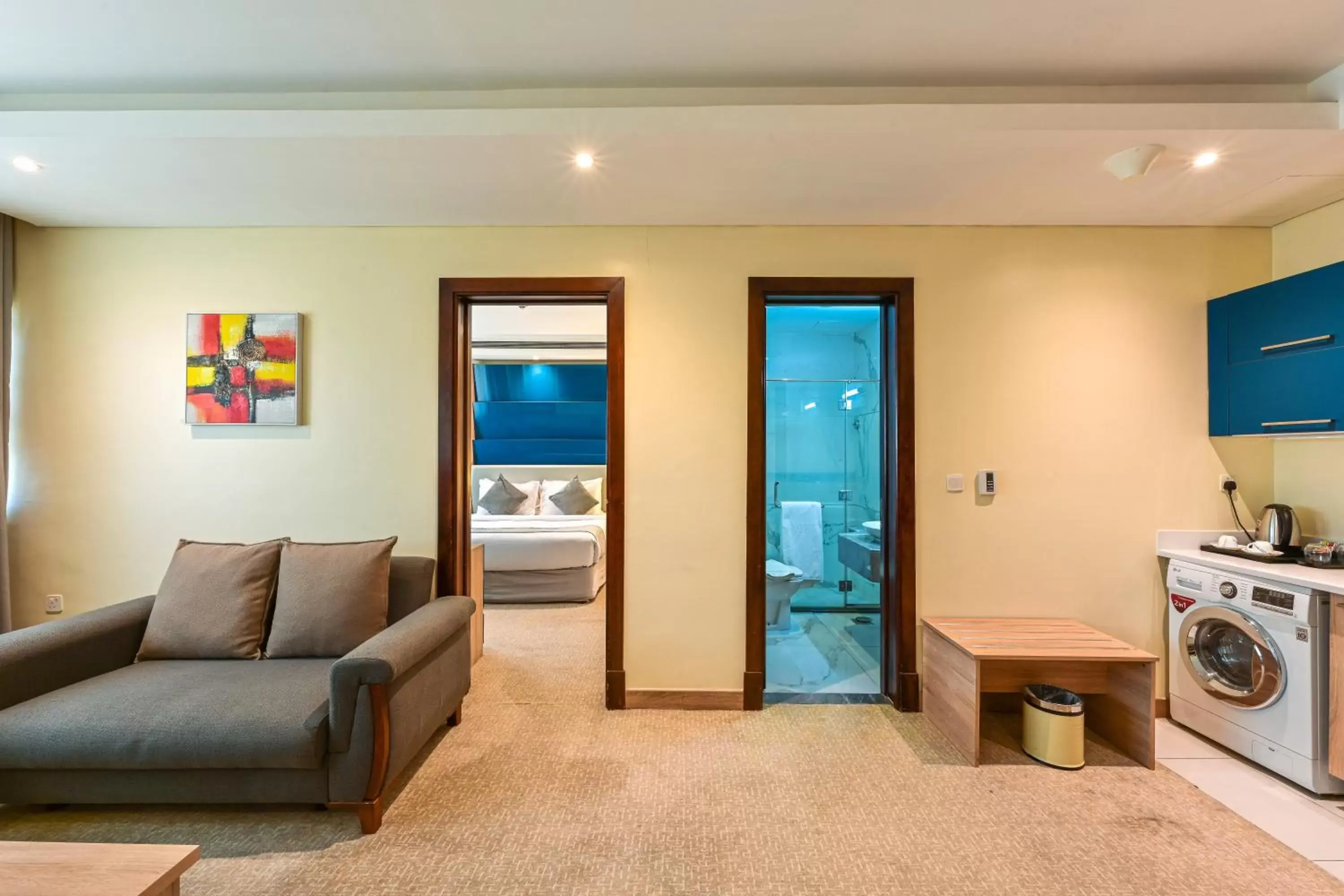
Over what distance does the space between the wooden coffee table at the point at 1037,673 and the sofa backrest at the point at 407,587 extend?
246 cm

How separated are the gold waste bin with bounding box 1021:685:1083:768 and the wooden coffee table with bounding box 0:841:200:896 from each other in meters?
2.94

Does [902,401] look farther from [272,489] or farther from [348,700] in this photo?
[272,489]

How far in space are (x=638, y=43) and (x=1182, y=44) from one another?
1811 mm

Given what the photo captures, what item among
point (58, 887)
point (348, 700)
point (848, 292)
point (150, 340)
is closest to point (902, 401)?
point (848, 292)

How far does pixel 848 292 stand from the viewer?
2994 mm

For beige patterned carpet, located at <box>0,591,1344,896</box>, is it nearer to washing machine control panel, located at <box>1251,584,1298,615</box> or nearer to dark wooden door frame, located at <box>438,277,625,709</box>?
dark wooden door frame, located at <box>438,277,625,709</box>

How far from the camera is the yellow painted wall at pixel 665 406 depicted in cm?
296

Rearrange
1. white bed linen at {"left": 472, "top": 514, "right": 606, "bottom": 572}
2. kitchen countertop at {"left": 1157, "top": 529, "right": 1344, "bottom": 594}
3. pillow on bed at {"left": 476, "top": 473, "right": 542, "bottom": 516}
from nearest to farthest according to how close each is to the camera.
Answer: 1. kitchen countertop at {"left": 1157, "top": 529, "right": 1344, "bottom": 594}
2. white bed linen at {"left": 472, "top": 514, "right": 606, "bottom": 572}
3. pillow on bed at {"left": 476, "top": 473, "right": 542, "bottom": 516}

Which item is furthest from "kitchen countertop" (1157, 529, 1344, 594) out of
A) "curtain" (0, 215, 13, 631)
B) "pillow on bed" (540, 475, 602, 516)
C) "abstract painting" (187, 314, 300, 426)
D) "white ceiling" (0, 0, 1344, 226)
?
"curtain" (0, 215, 13, 631)

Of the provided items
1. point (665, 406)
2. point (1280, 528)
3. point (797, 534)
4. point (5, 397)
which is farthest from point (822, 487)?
point (5, 397)

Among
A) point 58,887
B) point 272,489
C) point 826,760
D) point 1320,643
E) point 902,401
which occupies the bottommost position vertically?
point 826,760

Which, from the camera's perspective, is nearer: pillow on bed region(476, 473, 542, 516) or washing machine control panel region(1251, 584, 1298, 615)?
washing machine control panel region(1251, 584, 1298, 615)

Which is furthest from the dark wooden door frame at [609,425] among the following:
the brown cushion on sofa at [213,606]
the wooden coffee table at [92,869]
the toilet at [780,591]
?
the wooden coffee table at [92,869]

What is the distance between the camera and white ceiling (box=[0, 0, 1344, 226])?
5.96ft
